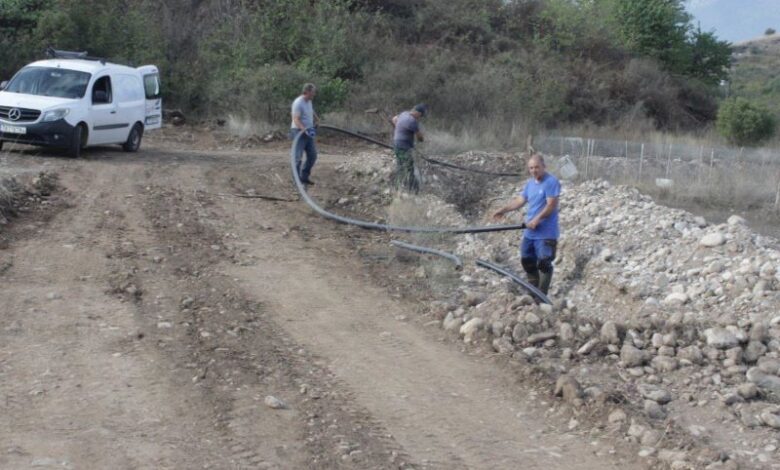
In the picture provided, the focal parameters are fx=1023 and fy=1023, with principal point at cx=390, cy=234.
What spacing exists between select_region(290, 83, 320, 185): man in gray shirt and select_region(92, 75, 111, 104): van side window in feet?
14.6

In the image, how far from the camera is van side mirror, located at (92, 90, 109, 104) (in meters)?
18.0

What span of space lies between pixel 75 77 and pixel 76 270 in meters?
8.86

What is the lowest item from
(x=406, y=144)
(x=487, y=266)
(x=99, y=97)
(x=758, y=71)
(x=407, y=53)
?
(x=487, y=266)

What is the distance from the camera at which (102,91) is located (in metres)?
18.2

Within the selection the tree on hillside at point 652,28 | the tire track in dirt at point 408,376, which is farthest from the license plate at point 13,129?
the tree on hillside at point 652,28

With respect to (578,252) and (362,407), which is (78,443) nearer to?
(362,407)

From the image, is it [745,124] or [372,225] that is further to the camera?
[745,124]

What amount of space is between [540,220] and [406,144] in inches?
222

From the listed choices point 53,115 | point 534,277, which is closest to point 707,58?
point 53,115

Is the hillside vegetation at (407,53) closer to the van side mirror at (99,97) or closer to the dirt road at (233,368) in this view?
the van side mirror at (99,97)

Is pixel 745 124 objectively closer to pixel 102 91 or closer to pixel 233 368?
pixel 102 91

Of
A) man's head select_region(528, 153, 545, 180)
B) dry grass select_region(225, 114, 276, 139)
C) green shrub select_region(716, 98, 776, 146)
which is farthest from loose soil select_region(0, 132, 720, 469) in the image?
green shrub select_region(716, 98, 776, 146)

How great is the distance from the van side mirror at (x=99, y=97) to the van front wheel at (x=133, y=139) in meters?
1.07

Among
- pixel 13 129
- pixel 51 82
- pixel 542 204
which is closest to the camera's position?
pixel 542 204
